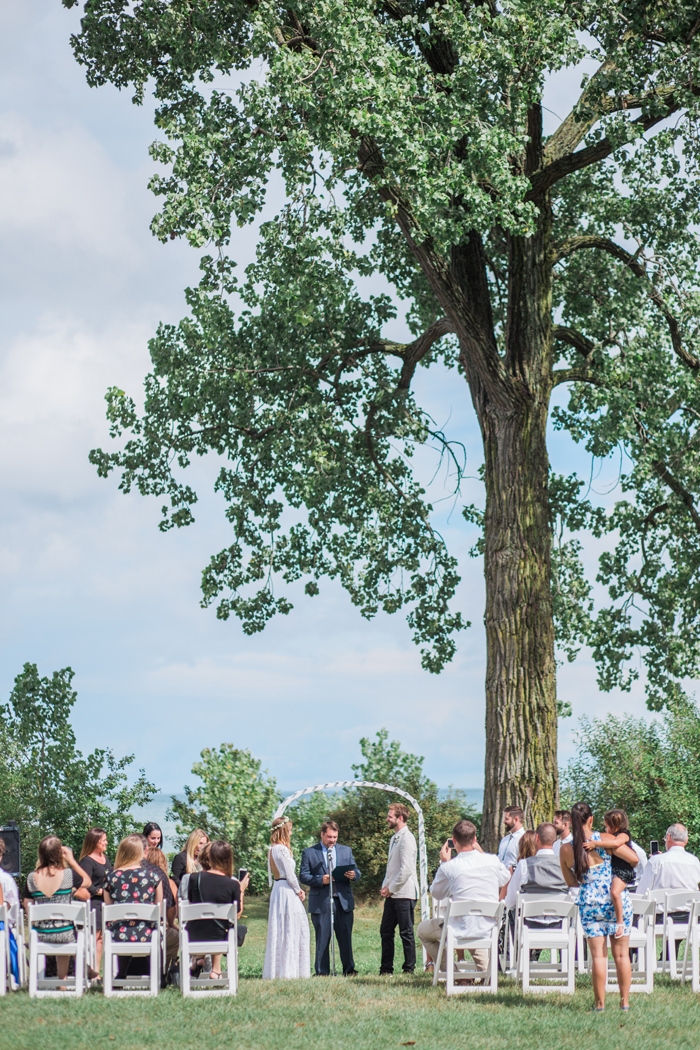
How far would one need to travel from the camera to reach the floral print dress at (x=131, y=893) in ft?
34.7

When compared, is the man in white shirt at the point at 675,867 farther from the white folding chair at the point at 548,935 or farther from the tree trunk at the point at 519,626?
the tree trunk at the point at 519,626

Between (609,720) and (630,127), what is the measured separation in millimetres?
14785

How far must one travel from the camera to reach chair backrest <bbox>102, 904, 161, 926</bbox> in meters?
10.3

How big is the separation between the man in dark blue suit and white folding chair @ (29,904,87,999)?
327 centimetres

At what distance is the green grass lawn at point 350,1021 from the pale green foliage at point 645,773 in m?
13.5

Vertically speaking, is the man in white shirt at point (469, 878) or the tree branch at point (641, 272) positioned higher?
the tree branch at point (641, 272)

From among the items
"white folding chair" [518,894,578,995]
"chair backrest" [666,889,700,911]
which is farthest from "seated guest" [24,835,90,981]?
"chair backrest" [666,889,700,911]

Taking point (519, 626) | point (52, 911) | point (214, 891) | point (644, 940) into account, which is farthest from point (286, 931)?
point (519, 626)

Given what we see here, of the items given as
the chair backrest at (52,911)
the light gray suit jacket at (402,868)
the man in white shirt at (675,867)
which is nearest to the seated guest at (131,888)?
the chair backrest at (52,911)

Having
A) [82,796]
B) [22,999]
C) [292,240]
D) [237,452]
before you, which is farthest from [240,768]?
[22,999]

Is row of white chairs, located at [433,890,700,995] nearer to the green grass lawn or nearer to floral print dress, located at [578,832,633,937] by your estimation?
the green grass lawn

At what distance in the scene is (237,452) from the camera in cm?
1938

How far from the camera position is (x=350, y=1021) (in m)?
9.42

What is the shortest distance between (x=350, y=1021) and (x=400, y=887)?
3688 millimetres
